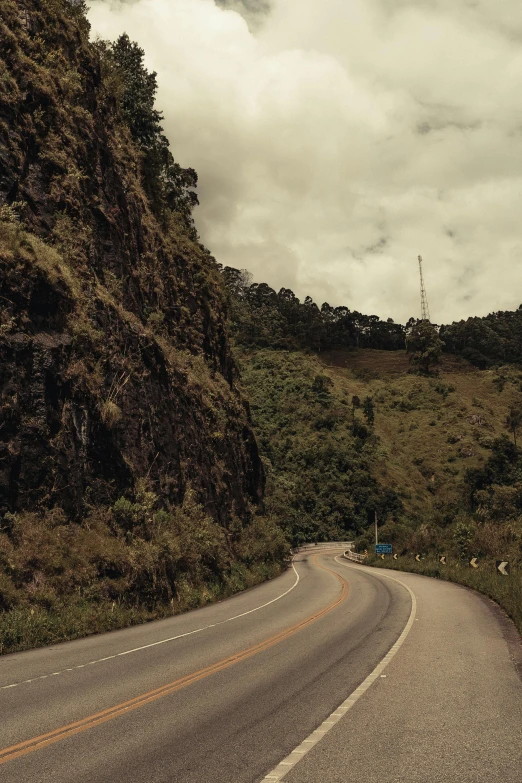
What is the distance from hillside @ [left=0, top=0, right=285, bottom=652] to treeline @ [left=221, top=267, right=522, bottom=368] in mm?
97769

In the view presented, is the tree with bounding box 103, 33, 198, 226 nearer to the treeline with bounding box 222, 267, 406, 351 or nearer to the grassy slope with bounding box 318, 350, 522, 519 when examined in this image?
the grassy slope with bounding box 318, 350, 522, 519

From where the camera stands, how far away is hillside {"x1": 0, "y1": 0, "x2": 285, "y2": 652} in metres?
15.2

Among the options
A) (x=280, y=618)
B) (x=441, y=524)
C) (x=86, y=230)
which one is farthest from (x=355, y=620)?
(x=441, y=524)

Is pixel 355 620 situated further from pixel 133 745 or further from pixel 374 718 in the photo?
pixel 133 745

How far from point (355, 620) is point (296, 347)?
127 metres

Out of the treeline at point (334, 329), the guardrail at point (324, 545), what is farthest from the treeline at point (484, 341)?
the guardrail at point (324, 545)

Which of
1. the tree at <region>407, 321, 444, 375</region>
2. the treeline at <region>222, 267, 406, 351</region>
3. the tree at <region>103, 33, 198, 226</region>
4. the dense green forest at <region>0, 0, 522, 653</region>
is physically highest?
the treeline at <region>222, 267, 406, 351</region>

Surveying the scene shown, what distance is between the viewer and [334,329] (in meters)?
165

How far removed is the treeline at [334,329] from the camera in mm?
138750

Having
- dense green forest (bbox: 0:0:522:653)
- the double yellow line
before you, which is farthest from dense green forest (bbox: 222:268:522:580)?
the double yellow line

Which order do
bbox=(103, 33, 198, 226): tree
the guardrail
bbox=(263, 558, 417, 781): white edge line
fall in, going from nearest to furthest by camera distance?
1. bbox=(263, 558, 417, 781): white edge line
2. bbox=(103, 33, 198, 226): tree
3. the guardrail

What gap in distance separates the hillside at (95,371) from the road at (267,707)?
3070mm

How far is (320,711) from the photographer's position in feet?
22.6

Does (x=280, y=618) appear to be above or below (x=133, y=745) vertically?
below
